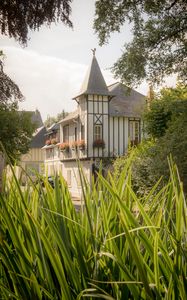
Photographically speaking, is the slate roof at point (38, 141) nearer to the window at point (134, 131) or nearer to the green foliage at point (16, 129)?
the window at point (134, 131)

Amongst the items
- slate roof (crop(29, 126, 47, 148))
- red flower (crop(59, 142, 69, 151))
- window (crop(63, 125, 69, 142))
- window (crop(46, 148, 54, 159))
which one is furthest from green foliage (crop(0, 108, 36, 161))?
slate roof (crop(29, 126, 47, 148))

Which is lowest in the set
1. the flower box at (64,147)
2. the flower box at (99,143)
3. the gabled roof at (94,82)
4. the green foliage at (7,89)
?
the flower box at (64,147)

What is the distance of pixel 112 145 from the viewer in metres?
16.1

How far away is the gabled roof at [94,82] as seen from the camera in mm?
16219

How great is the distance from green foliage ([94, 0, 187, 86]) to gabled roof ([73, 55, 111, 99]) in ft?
24.6

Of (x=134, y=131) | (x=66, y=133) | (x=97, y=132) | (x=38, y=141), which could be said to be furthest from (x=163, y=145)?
(x=38, y=141)

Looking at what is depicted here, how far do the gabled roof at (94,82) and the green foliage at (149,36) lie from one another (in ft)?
24.6

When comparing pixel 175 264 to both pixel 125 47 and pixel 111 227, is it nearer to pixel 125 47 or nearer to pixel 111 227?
pixel 111 227

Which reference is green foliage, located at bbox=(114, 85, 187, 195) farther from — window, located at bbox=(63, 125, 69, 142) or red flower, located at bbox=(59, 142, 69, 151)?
window, located at bbox=(63, 125, 69, 142)

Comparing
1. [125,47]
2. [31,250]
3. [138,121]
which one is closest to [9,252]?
[31,250]

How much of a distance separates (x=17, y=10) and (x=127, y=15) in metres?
3.55

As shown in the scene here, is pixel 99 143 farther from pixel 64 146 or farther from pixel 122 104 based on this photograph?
pixel 64 146

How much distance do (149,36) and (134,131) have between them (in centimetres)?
877

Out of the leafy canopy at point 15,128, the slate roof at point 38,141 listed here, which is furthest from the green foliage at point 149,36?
the slate roof at point 38,141
